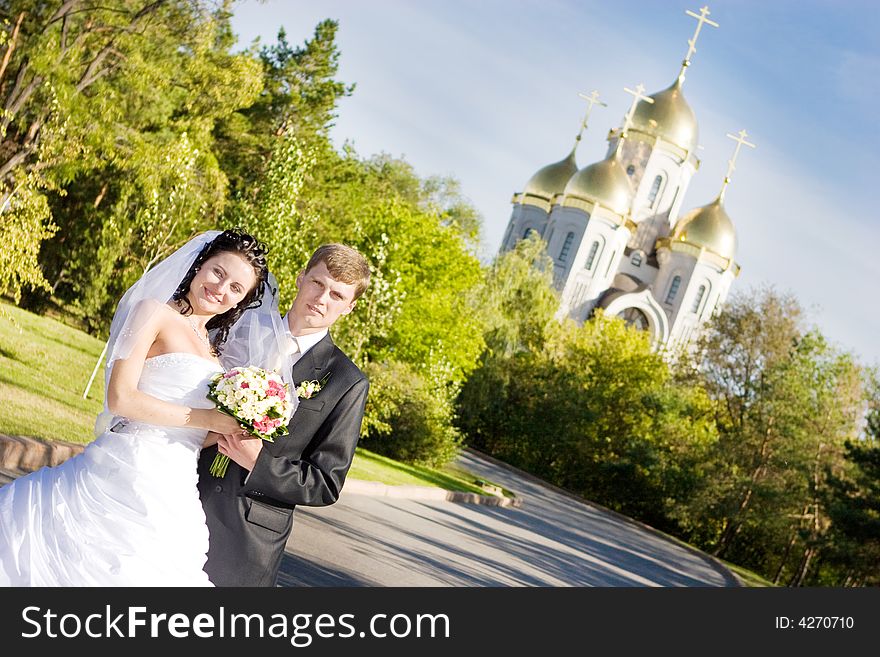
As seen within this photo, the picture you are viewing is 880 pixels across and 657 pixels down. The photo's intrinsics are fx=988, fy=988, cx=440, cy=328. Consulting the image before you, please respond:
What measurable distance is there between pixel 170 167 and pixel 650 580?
14894mm

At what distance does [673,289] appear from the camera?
8012 centimetres

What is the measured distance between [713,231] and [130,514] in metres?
77.9

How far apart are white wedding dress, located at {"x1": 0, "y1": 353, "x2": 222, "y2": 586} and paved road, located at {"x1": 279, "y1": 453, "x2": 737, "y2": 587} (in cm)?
493

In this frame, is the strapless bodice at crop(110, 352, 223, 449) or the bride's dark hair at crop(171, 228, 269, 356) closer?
the strapless bodice at crop(110, 352, 223, 449)

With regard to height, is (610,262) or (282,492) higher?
(610,262)

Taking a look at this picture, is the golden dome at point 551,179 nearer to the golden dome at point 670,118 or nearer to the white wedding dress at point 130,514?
the golden dome at point 670,118

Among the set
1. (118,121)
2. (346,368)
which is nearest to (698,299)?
(118,121)

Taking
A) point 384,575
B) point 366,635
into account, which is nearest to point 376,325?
point 384,575

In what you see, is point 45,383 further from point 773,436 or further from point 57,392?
point 773,436

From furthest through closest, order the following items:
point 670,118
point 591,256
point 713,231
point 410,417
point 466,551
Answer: point 670,118 < point 713,231 < point 591,256 < point 410,417 < point 466,551

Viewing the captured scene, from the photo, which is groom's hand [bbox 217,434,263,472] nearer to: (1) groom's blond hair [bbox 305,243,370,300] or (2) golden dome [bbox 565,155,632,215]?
(1) groom's blond hair [bbox 305,243,370,300]

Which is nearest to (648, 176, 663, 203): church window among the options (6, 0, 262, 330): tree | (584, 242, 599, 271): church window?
(584, 242, 599, 271): church window

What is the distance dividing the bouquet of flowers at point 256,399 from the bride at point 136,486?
0.32ft

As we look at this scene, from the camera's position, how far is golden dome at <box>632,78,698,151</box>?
78.9 meters
